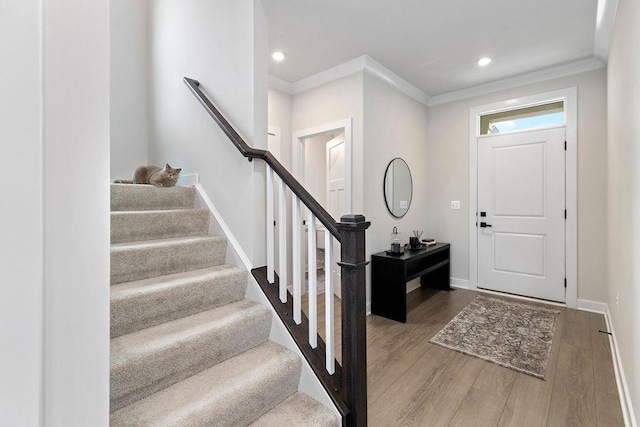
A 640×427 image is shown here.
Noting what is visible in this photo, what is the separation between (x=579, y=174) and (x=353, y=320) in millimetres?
3433

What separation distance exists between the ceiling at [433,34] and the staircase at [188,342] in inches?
78.6

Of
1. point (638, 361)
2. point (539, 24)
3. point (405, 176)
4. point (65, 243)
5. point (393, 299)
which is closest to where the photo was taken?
point (65, 243)

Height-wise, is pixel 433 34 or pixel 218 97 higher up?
pixel 433 34

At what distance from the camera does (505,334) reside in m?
2.71

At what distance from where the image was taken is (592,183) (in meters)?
3.24

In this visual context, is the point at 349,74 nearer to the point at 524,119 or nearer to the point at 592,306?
the point at 524,119

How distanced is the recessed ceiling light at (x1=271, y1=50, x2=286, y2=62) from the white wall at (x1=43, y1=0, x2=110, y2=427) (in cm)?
252

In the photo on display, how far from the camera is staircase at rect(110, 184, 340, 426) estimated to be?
1231 millimetres

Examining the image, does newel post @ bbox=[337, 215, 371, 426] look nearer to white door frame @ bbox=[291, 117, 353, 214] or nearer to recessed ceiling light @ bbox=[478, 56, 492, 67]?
white door frame @ bbox=[291, 117, 353, 214]

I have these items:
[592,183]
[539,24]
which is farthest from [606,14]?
[592,183]

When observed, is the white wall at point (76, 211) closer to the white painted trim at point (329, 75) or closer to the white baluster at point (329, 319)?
the white baluster at point (329, 319)

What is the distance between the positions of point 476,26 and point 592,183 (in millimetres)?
2142

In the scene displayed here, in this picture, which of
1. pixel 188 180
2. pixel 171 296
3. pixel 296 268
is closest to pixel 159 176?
pixel 188 180

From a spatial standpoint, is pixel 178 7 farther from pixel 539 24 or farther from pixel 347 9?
pixel 539 24
